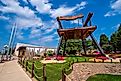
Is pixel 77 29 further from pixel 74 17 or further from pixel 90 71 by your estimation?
pixel 90 71

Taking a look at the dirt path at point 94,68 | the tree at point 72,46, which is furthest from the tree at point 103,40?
the dirt path at point 94,68

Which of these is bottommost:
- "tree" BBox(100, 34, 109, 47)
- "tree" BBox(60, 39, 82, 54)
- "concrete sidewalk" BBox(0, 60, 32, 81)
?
"concrete sidewalk" BBox(0, 60, 32, 81)

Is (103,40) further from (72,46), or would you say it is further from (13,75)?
(13,75)

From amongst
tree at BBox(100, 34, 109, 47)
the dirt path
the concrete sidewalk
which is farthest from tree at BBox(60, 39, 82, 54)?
the concrete sidewalk

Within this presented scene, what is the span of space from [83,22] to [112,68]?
364 inches

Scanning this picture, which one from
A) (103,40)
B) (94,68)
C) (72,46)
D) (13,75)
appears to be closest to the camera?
(13,75)

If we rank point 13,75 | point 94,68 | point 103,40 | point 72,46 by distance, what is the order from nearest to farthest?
1. point 13,75
2. point 94,68
3. point 72,46
4. point 103,40

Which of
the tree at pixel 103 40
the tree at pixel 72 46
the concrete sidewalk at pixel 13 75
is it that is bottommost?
the concrete sidewalk at pixel 13 75

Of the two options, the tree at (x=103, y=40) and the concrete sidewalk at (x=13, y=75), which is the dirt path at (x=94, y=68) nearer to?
the concrete sidewalk at (x=13, y=75)

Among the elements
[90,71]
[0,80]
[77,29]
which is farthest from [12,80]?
[77,29]

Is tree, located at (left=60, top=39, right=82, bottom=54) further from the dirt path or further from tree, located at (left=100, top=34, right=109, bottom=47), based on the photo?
the dirt path

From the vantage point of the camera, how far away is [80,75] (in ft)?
Result: 66.0

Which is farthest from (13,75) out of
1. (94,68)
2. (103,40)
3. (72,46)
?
(103,40)

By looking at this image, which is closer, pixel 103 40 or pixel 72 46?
pixel 72 46
